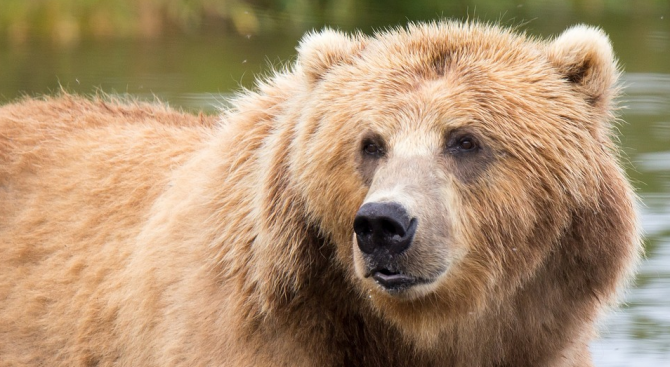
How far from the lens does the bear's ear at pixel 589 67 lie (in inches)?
188

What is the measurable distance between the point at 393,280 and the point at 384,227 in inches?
10.4

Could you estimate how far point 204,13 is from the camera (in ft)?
59.8

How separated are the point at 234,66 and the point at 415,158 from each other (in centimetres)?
1041

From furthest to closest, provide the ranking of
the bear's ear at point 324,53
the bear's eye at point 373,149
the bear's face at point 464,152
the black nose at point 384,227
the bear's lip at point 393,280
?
the bear's ear at point 324,53, the bear's eye at point 373,149, the bear's face at point 464,152, the bear's lip at point 393,280, the black nose at point 384,227

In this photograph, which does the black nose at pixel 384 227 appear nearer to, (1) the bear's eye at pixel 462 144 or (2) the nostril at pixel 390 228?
(2) the nostril at pixel 390 228

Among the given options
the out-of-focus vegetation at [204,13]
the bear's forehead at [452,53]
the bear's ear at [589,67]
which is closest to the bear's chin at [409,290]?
the bear's forehead at [452,53]

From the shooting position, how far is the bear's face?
14.6ft

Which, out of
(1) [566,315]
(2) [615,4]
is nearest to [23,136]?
(1) [566,315]

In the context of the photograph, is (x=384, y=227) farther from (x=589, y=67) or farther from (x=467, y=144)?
(x=589, y=67)

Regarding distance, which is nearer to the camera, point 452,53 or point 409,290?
point 409,290

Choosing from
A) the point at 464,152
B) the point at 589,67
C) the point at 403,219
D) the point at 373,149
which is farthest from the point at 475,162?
the point at 589,67

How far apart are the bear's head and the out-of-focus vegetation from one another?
40.0 feet

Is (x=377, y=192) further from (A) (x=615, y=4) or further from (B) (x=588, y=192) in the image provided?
(A) (x=615, y=4)

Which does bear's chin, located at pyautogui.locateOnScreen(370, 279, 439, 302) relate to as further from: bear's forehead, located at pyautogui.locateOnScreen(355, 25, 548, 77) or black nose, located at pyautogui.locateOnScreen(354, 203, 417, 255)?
bear's forehead, located at pyautogui.locateOnScreen(355, 25, 548, 77)
